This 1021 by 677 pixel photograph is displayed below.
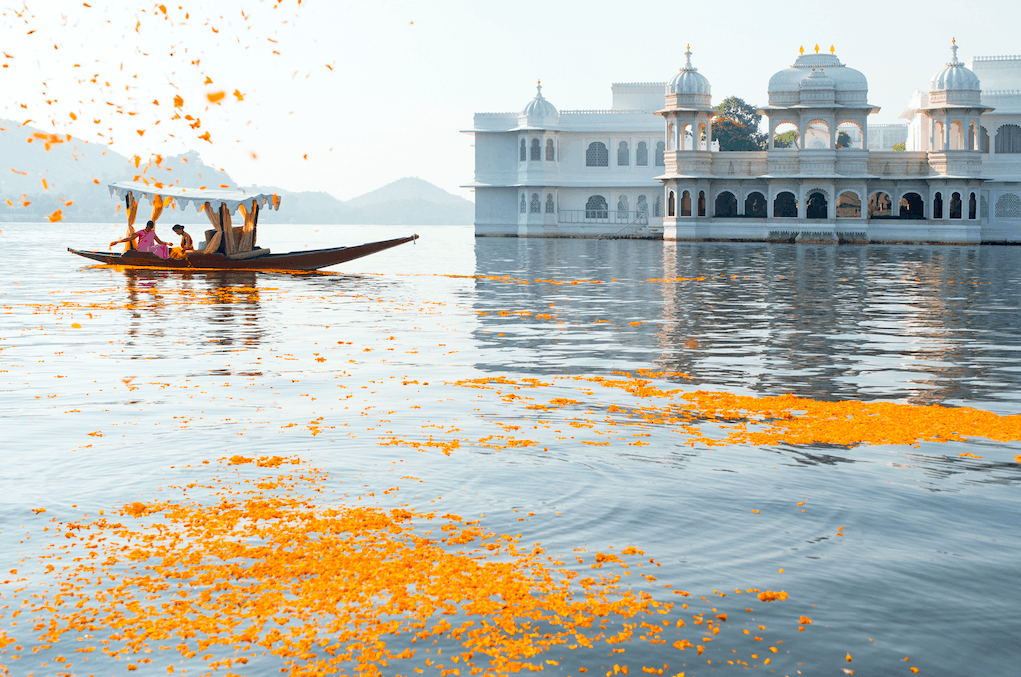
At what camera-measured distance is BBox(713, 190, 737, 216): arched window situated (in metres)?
58.5

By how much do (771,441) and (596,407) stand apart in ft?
5.79

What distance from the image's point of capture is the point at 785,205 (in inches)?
2308

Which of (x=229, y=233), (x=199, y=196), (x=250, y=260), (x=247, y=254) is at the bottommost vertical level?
(x=250, y=260)

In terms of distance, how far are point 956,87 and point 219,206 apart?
132ft

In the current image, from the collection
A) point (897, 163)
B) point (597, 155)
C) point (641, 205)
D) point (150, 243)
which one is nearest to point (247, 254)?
point (150, 243)

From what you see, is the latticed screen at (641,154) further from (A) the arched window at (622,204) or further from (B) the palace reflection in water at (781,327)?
→ (B) the palace reflection in water at (781,327)

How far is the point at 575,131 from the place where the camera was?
66625 mm

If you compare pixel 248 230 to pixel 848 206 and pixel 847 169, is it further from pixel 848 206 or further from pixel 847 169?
pixel 848 206

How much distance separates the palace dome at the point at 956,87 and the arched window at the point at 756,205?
9257 mm

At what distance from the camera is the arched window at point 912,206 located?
56688mm

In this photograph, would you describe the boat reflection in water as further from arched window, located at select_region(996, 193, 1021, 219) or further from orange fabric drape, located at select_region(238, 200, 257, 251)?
arched window, located at select_region(996, 193, 1021, 219)

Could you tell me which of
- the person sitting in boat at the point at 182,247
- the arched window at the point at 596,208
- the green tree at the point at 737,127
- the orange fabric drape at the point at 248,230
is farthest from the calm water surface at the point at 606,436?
the green tree at the point at 737,127

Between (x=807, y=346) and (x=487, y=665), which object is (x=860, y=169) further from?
(x=487, y=665)

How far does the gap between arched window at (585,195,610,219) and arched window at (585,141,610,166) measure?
6.53 ft
